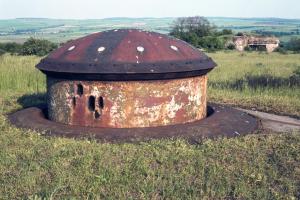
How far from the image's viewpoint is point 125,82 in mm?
6164

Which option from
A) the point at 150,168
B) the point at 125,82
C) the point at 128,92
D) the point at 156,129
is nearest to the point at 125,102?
the point at 128,92

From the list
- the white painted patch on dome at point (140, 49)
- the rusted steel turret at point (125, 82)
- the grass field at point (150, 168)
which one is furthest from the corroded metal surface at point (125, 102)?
the grass field at point (150, 168)

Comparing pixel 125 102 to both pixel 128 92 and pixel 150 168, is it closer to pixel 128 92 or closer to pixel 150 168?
pixel 128 92

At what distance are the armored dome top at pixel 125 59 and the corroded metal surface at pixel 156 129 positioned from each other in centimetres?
72

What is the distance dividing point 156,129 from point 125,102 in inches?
22.5

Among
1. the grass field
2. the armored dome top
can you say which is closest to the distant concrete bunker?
the armored dome top

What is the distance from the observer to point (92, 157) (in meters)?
5.23

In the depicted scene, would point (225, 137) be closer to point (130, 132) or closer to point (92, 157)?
point (130, 132)

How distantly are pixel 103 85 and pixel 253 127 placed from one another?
2.38 meters

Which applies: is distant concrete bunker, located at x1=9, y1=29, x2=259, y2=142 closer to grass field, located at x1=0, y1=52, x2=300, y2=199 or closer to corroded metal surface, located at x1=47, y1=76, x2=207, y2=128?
corroded metal surface, located at x1=47, y1=76, x2=207, y2=128

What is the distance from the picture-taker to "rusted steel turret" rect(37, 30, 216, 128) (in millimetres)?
6156

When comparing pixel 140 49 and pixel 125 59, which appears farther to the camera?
pixel 140 49

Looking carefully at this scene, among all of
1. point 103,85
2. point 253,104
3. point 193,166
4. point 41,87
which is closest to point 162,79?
point 103,85

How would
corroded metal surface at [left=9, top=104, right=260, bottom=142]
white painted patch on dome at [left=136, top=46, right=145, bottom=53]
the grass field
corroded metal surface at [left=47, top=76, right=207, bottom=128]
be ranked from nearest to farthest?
the grass field → corroded metal surface at [left=9, top=104, right=260, bottom=142] → corroded metal surface at [left=47, top=76, right=207, bottom=128] → white painted patch on dome at [left=136, top=46, right=145, bottom=53]
